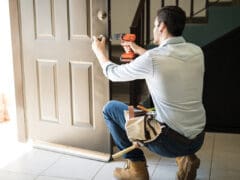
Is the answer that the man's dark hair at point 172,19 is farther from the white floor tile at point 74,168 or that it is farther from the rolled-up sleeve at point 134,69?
the white floor tile at point 74,168

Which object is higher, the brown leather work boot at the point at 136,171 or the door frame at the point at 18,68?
the door frame at the point at 18,68

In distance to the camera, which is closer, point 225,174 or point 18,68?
point 225,174

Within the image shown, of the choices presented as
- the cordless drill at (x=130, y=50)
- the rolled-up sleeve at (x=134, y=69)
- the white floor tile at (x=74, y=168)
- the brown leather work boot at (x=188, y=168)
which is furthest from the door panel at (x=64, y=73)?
the brown leather work boot at (x=188, y=168)

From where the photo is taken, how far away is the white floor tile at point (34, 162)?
2.81 metres

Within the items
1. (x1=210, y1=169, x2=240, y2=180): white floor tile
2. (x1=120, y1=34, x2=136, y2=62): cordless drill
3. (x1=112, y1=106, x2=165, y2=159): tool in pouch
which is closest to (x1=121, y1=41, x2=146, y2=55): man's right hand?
(x1=120, y1=34, x2=136, y2=62): cordless drill

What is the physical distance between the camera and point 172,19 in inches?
85.5

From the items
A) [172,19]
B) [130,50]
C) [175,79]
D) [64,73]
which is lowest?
[64,73]

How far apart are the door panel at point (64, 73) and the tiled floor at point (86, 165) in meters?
0.20

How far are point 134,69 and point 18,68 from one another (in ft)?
4.53

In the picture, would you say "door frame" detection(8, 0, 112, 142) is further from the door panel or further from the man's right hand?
the man's right hand

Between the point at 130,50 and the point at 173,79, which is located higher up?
the point at 130,50

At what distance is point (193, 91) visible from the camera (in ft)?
7.32

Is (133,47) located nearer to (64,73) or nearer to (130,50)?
(130,50)

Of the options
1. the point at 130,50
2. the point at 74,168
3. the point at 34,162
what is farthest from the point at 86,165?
the point at 130,50
